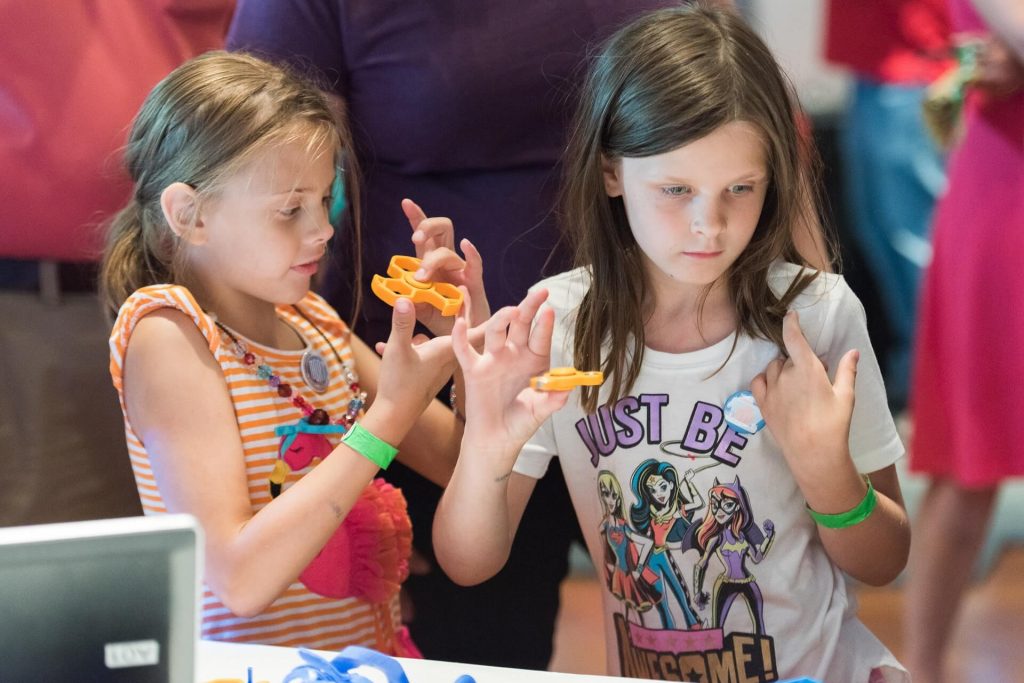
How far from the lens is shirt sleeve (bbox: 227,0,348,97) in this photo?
1.48 m

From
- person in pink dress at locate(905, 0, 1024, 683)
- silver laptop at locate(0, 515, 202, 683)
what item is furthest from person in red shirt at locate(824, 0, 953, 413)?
silver laptop at locate(0, 515, 202, 683)

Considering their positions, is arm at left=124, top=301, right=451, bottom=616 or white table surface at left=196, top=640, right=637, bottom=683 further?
arm at left=124, top=301, right=451, bottom=616

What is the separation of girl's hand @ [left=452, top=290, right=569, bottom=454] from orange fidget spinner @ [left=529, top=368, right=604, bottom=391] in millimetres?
47

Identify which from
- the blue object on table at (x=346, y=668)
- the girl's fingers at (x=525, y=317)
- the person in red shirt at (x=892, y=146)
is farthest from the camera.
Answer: the person in red shirt at (x=892, y=146)

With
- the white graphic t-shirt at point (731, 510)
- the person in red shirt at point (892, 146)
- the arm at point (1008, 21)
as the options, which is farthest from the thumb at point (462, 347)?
the person in red shirt at point (892, 146)

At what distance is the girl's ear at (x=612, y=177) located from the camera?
1.29 meters

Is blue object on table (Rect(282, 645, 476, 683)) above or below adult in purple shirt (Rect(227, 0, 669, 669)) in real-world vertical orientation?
below

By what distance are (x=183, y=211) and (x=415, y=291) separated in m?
0.26

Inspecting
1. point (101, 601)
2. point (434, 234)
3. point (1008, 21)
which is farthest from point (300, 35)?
point (1008, 21)

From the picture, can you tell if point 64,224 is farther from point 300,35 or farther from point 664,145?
point 664,145

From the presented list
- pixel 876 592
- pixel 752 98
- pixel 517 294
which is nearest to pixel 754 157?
pixel 752 98

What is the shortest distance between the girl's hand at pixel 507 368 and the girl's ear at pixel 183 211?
0.34 metres

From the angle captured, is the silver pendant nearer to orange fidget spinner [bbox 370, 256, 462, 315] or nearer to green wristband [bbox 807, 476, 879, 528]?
orange fidget spinner [bbox 370, 256, 462, 315]

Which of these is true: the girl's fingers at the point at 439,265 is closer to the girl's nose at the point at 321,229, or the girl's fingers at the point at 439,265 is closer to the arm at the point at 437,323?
the arm at the point at 437,323
